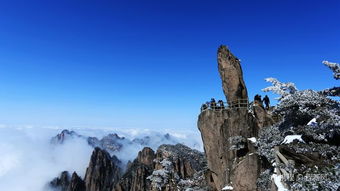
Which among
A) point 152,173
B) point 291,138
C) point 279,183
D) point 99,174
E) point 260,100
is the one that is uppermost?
point 260,100

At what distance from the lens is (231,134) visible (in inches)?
1257

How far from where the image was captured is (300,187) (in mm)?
12086

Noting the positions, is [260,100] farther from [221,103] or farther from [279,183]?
[279,183]

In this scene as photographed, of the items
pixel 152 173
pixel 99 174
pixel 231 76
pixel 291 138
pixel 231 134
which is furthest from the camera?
pixel 99 174

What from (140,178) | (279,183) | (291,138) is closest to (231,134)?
(291,138)

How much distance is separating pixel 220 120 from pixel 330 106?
60.4 ft

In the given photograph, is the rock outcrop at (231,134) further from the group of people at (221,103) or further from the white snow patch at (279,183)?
the white snow patch at (279,183)

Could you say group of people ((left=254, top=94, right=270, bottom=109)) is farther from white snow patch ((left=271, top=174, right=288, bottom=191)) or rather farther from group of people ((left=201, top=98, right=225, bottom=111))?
white snow patch ((left=271, top=174, right=288, bottom=191))

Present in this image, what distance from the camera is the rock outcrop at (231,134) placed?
89.4 ft

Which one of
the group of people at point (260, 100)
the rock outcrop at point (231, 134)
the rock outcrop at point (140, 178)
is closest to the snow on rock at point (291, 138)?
the rock outcrop at point (231, 134)

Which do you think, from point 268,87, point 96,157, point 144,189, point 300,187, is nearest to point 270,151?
point 268,87

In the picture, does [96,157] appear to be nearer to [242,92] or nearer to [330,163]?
[242,92]

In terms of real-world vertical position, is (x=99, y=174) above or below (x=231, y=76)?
below

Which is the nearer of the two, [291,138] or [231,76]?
[291,138]
